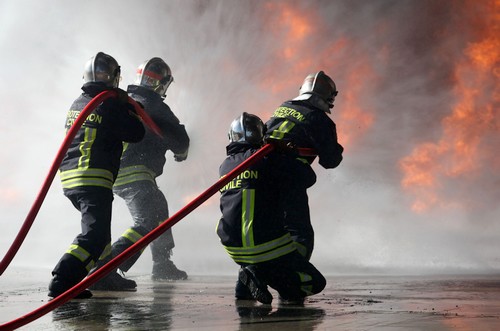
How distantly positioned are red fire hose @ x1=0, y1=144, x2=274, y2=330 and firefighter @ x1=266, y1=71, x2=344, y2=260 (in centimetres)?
83

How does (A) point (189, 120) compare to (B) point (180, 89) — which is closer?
(A) point (189, 120)

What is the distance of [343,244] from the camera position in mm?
10367

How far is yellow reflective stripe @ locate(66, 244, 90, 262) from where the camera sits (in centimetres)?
432

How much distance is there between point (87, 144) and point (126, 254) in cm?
156

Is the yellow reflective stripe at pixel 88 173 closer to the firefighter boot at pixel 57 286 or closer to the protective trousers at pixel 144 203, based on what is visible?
the firefighter boot at pixel 57 286

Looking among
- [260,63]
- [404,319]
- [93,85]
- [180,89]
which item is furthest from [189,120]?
[404,319]

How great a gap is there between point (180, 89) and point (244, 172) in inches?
305

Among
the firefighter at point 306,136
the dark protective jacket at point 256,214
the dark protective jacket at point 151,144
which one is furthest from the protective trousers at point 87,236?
the dark protective jacket at point 151,144

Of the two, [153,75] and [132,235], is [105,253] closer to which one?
[132,235]

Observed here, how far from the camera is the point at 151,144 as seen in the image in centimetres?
609

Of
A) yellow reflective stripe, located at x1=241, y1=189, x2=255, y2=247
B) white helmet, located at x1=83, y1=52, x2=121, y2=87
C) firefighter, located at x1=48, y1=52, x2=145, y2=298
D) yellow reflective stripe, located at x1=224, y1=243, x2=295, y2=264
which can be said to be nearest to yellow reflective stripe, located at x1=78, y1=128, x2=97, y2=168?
firefighter, located at x1=48, y1=52, x2=145, y2=298

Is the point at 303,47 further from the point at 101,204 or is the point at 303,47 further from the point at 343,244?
the point at 101,204

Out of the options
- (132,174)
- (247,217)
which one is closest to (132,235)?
(132,174)

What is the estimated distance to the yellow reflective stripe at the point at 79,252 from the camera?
432cm
